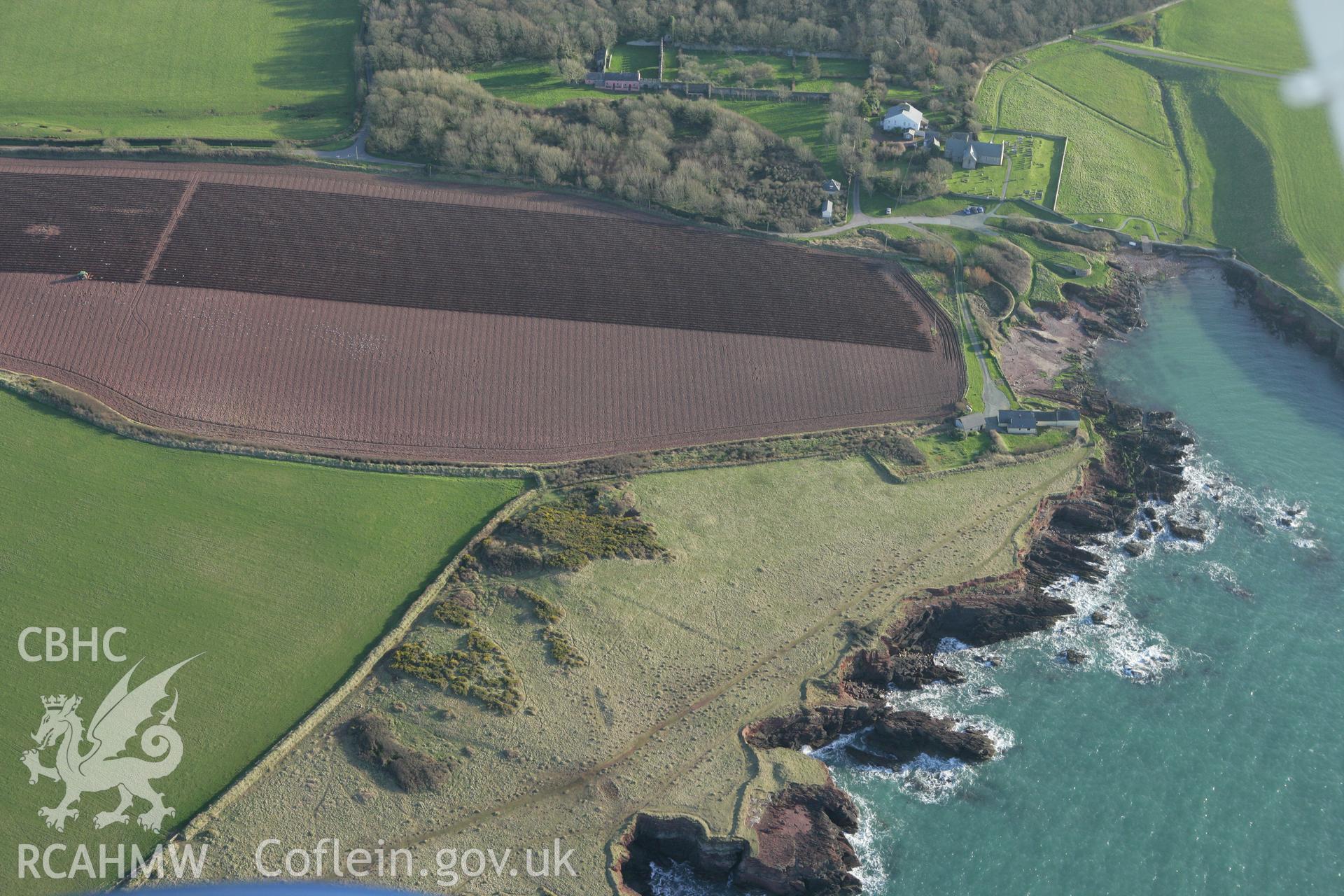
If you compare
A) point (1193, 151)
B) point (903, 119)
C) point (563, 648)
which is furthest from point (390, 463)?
point (1193, 151)

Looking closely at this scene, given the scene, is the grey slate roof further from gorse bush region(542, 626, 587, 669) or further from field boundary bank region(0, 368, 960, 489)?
gorse bush region(542, 626, 587, 669)

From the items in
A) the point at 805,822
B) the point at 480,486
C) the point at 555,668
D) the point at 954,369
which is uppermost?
the point at 954,369

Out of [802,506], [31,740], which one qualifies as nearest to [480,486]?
[802,506]

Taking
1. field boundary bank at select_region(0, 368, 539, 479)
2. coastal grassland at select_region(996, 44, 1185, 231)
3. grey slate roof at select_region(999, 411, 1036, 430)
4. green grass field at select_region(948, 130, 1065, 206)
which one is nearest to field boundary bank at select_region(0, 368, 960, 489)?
field boundary bank at select_region(0, 368, 539, 479)

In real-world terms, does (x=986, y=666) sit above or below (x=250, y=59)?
below

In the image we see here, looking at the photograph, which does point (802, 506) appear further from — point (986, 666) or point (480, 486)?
point (480, 486)

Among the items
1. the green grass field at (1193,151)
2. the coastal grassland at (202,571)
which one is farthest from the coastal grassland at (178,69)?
the green grass field at (1193,151)
